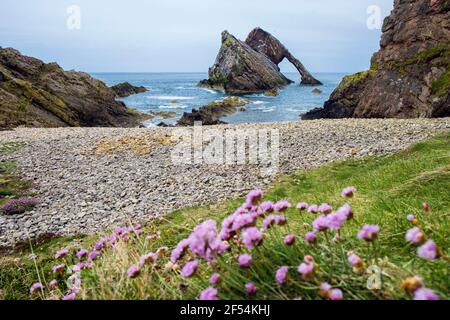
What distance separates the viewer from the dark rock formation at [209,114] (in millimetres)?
44209

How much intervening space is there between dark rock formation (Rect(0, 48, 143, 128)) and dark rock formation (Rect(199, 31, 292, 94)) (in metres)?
48.5

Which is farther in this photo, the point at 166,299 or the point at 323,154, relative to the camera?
the point at 323,154

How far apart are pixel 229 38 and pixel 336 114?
75.7 meters

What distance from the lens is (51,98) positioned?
41.7 m

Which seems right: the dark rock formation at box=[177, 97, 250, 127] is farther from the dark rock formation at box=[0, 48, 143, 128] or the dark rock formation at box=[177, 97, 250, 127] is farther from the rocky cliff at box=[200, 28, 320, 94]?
the rocky cliff at box=[200, 28, 320, 94]

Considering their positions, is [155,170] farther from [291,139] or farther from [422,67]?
[422,67]

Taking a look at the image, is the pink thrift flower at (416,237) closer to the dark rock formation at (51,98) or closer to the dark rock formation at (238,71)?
the dark rock formation at (51,98)

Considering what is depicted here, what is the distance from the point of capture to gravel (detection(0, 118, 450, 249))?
452 inches

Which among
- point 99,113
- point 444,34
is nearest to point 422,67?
point 444,34

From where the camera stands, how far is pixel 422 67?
2753 centimetres

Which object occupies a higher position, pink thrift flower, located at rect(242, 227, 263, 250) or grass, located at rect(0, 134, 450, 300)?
pink thrift flower, located at rect(242, 227, 263, 250)

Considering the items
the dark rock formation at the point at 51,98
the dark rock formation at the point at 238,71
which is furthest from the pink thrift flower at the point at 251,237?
the dark rock formation at the point at 238,71

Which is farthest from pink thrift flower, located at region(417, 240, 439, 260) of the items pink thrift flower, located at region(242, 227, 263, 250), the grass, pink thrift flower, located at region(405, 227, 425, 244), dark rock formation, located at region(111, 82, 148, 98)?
dark rock formation, located at region(111, 82, 148, 98)
